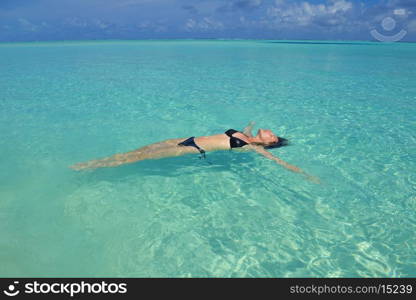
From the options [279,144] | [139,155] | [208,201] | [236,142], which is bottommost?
[208,201]

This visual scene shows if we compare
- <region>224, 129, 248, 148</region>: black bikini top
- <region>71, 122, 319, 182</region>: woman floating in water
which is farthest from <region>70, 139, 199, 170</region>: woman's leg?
<region>224, 129, 248, 148</region>: black bikini top

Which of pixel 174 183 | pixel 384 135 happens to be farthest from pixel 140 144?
pixel 384 135

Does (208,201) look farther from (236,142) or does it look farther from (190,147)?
(236,142)

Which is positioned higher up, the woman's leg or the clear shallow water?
the woman's leg

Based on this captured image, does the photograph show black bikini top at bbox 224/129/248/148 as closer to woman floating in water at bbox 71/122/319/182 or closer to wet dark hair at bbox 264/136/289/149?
woman floating in water at bbox 71/122/319/182

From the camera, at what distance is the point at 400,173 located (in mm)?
5090

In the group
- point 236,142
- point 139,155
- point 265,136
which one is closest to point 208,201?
point 236,142

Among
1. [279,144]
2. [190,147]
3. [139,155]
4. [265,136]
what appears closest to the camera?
[139,155]

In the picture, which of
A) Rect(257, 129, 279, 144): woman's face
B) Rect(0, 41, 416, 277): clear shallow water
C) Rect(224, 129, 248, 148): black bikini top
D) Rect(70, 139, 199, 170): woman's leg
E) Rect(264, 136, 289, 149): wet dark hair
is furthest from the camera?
Rect(264, 136, 289, 149): wet dark hair

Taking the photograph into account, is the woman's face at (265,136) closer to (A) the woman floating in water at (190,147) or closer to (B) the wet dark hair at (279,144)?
(A) the woman floating in water at (190,147)

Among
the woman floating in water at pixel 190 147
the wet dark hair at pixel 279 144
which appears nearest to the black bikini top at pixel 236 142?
the woman floating in water at pixel 190 147

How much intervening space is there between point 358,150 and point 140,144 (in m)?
4.76

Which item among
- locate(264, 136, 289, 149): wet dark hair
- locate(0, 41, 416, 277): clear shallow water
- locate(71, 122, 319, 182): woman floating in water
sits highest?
locate(71, 122, 319, 182): woman floating in water

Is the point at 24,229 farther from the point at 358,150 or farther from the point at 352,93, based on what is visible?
the point at 352,93
